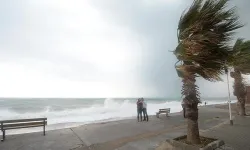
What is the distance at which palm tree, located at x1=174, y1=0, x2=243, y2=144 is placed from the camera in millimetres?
4113

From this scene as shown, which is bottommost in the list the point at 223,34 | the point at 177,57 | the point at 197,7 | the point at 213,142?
the point at 213,142

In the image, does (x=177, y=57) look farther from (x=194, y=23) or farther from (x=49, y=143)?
(x=49, y=143)

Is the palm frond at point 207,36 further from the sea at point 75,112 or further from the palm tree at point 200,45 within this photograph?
the sea at point 75,112

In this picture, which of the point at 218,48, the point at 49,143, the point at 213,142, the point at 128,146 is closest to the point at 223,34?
the point at 218,48

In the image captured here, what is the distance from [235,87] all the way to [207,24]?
11406mm

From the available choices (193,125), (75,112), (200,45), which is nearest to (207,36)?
(200,45)

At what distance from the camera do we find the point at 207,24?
425 cm

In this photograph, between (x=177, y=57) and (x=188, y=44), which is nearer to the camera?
(x=188, y=44)

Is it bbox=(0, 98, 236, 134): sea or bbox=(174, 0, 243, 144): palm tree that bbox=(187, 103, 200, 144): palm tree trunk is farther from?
bbox=(0, 98, 236, 134): sea

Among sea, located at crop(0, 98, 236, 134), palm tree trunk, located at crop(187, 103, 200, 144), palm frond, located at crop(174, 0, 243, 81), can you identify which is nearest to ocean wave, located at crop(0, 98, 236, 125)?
sea, located at crop(0, 98, 236, 134)

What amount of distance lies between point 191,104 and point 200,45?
5.34 feet

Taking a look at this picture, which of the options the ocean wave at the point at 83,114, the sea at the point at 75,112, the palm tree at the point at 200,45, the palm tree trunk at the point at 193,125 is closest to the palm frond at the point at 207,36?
the palm tree at the point at 200,45

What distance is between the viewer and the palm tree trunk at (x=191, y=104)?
4.69 metres

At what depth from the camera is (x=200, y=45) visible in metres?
4.06
